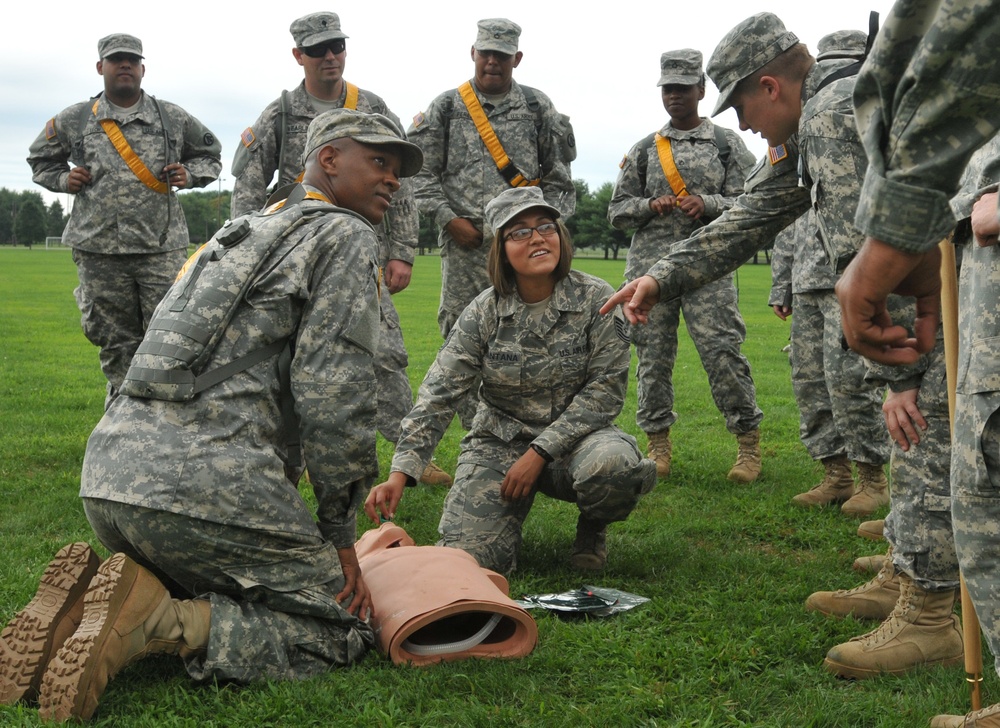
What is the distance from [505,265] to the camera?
5074 mm

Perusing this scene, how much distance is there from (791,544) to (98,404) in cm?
666

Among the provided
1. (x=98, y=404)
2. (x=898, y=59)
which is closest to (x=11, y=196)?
(x=98, y=404)

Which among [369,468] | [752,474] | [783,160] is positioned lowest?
[752,474]

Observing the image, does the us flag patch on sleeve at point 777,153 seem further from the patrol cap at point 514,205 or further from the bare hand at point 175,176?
the bare hand at point 175,176

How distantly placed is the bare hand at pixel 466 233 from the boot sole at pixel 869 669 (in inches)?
164

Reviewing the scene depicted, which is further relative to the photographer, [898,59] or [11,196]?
[11,196]

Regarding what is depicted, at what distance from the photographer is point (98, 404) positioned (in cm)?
970

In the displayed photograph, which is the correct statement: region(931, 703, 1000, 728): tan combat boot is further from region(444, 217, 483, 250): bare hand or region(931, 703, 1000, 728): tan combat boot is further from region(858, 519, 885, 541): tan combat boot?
region(444, 217, 483, 250): bare hand

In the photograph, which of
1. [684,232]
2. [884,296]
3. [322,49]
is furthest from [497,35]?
[884,296]

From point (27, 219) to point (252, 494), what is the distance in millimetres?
119746

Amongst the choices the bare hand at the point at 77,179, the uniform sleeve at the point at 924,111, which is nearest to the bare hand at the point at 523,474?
the uniform sleeve at the point at 924,111

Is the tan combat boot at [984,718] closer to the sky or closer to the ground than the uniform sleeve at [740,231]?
closer to the ground

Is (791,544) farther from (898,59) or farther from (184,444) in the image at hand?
(898,59)

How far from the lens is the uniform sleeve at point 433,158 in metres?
7.19
